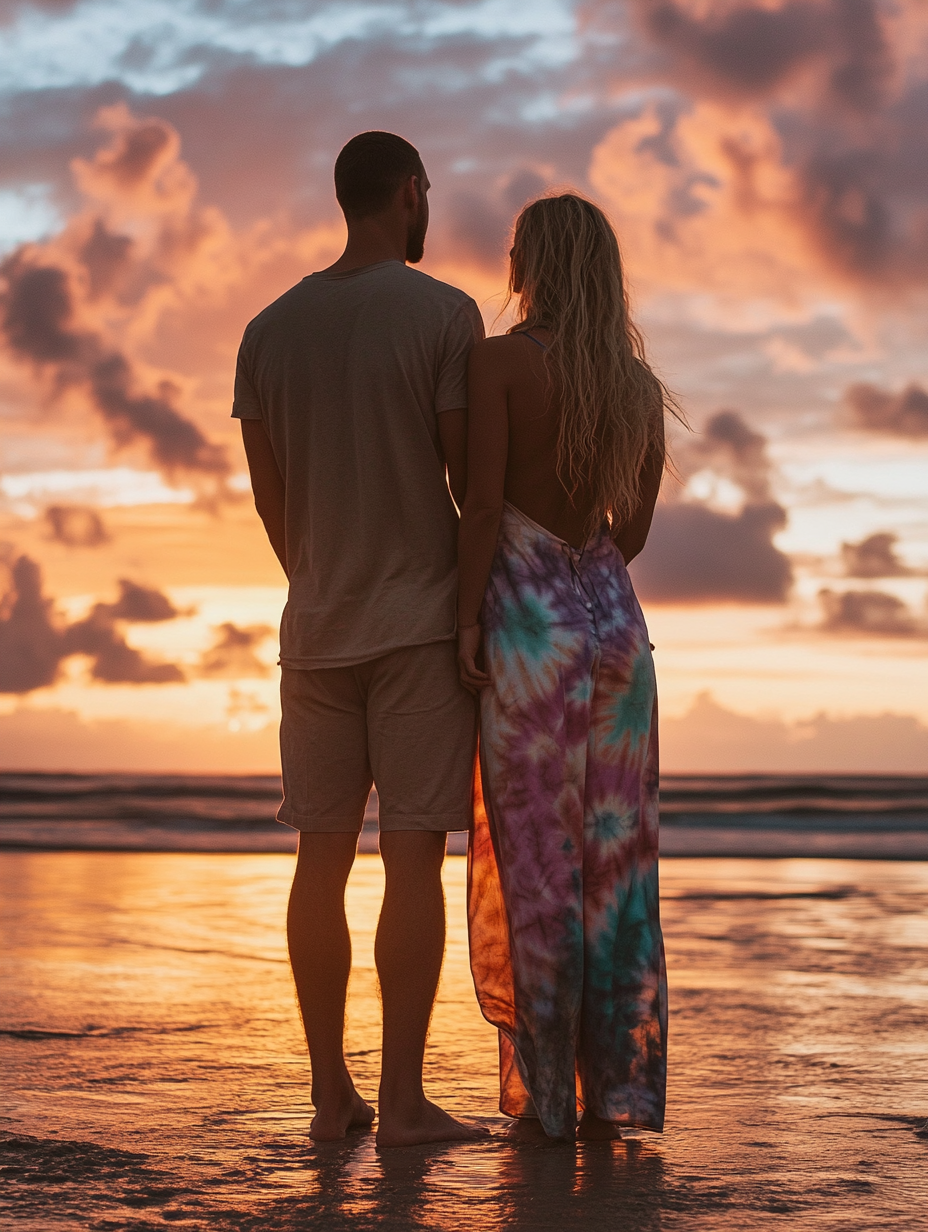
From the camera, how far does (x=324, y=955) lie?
2.86 meters

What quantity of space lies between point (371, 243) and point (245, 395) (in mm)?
445

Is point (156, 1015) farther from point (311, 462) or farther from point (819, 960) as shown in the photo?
point (819, 960)

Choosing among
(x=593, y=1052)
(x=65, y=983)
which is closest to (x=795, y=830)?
(x=65, y=983)

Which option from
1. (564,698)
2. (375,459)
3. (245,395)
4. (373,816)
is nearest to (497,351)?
(375,459)

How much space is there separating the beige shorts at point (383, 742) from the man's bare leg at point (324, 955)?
67mm

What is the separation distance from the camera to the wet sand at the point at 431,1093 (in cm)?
223

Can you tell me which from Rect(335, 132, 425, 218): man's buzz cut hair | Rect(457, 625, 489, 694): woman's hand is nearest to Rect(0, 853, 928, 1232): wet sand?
Rect(457, 625, 489, 694): woman's hand

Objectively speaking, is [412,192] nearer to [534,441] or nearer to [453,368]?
[453,368]

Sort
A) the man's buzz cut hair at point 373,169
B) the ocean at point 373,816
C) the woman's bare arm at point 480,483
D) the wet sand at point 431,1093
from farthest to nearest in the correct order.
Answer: the ocean at point 373,816 < the man's buzz cut hair at point 373,169 < the woman's bare arm at point 480,483 < the wet sand at point 431,1093

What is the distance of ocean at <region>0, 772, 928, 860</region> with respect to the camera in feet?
43.5

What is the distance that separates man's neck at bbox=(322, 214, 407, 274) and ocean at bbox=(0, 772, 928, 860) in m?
9.49

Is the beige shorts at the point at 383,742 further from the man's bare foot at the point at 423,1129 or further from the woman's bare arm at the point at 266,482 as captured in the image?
the man's bare foot at the point at 423,1129

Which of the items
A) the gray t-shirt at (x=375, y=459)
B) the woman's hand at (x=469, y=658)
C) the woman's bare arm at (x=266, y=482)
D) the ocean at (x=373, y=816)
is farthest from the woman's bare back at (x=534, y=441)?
the ocean at (x=373, y=816)

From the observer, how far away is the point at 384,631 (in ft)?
9.12
